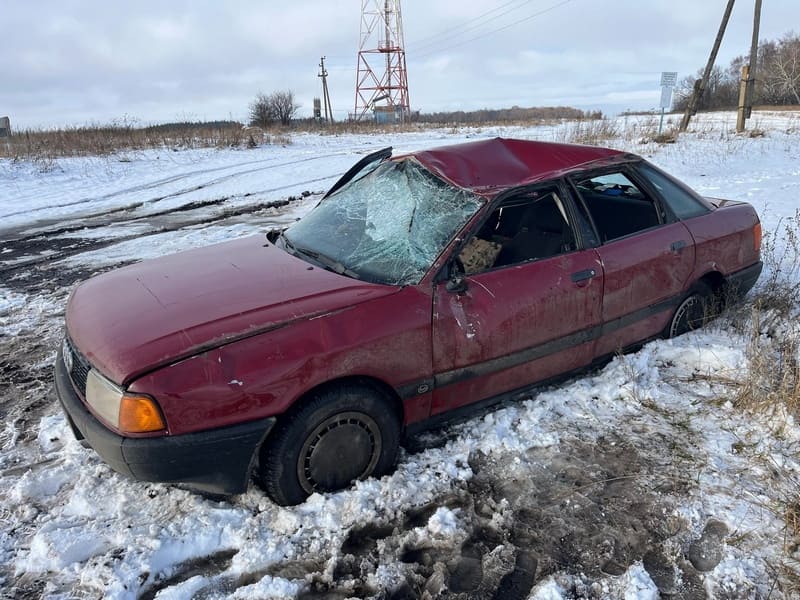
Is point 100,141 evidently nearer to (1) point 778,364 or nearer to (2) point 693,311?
(2) point 693,311

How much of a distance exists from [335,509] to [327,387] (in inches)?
21.8

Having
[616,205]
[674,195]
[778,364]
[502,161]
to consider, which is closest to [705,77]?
[674,195]

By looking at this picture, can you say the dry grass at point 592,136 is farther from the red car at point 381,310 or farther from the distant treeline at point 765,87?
the distant treeline at point 765,87

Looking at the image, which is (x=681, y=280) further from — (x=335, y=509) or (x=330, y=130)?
(x=330, y=130)

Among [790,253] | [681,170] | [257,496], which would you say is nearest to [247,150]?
[681,170]

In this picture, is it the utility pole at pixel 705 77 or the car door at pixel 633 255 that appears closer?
the car door at pixel 633 255

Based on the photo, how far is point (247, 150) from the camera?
19.8 m

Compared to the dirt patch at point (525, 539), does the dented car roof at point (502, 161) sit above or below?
above

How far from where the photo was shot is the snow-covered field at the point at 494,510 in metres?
2.20

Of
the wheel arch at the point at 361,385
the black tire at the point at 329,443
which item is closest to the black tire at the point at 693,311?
the wheel arch at the point at 361,385

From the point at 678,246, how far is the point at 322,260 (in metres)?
2.36

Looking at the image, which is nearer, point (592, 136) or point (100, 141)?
point (592, 136)

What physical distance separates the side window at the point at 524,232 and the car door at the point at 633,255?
0.69 feet

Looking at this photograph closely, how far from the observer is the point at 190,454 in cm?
225
